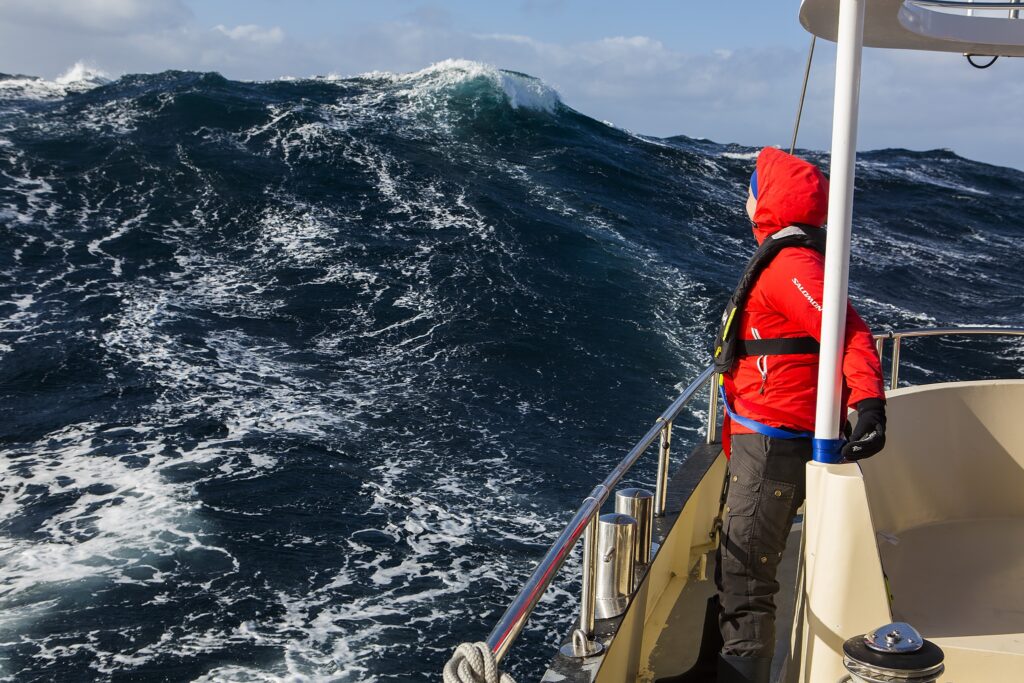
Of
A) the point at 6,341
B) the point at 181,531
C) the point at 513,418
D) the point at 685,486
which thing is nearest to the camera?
the point at 685,486

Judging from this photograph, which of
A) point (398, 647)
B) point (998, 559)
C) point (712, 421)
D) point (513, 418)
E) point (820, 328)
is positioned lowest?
point (398, 647)

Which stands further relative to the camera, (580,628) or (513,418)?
(513,418)

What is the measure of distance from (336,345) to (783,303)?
30.9ft

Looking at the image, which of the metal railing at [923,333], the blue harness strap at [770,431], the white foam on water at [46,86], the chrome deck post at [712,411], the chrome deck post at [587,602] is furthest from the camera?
the white foam on water at [46,86]

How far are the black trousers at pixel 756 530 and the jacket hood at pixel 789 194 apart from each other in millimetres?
616

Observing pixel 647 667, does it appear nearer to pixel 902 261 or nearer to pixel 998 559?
pixel 998 559

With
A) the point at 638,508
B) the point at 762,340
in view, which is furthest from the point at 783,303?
the point at 638,508

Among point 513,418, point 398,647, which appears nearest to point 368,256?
point 513,418

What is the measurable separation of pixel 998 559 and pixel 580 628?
1.76 metres

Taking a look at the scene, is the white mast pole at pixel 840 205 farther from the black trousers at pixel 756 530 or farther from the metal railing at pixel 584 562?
the metal railing at pixel 584 562

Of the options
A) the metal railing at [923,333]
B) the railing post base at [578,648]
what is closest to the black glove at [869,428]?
the railing post base at [578,648]

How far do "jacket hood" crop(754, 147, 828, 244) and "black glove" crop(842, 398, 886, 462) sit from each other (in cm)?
62

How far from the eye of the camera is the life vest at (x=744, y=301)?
2.33 metres

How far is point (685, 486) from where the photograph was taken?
11.9 ft
